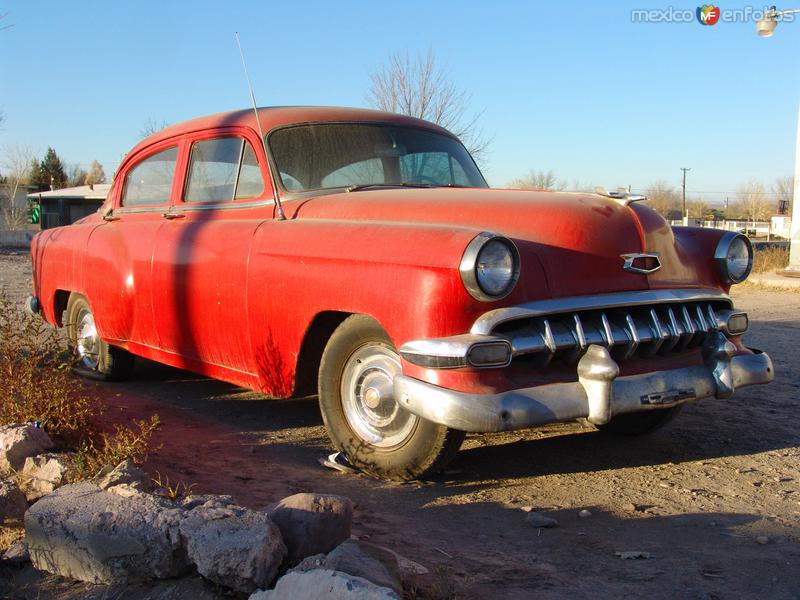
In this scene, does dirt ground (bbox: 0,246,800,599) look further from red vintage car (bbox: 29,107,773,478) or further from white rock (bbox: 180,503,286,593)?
white rock (bbox: 180,503,286,593)

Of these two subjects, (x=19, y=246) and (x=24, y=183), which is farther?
(x=24, y=183)

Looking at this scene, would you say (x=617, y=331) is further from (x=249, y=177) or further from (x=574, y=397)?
(x=249, y=177)

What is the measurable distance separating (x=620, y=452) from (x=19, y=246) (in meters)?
27.7

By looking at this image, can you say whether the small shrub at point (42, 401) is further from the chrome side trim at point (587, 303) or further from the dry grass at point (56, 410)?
the chrome side trim at point (587, 303)

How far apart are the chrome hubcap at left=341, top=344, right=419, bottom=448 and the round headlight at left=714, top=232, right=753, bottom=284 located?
184cm

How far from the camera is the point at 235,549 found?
90.4 inches

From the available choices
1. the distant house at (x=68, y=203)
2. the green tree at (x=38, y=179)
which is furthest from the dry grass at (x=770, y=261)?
the green tree at (x=38, y=179)

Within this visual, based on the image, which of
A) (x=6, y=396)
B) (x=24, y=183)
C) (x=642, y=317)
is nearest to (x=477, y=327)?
(x=642, y=317)

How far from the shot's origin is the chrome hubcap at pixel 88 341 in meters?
6.02

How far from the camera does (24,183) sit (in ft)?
179

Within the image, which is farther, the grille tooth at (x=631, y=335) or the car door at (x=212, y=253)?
the car door at (x=212, y=253)

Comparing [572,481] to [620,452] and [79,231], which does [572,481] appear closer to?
[620,452]

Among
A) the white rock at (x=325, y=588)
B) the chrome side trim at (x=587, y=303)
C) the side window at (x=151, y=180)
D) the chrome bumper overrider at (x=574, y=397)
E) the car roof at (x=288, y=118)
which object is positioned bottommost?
the white rock at (x=325, y=588)

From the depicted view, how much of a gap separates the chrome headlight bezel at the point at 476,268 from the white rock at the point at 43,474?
165cm
